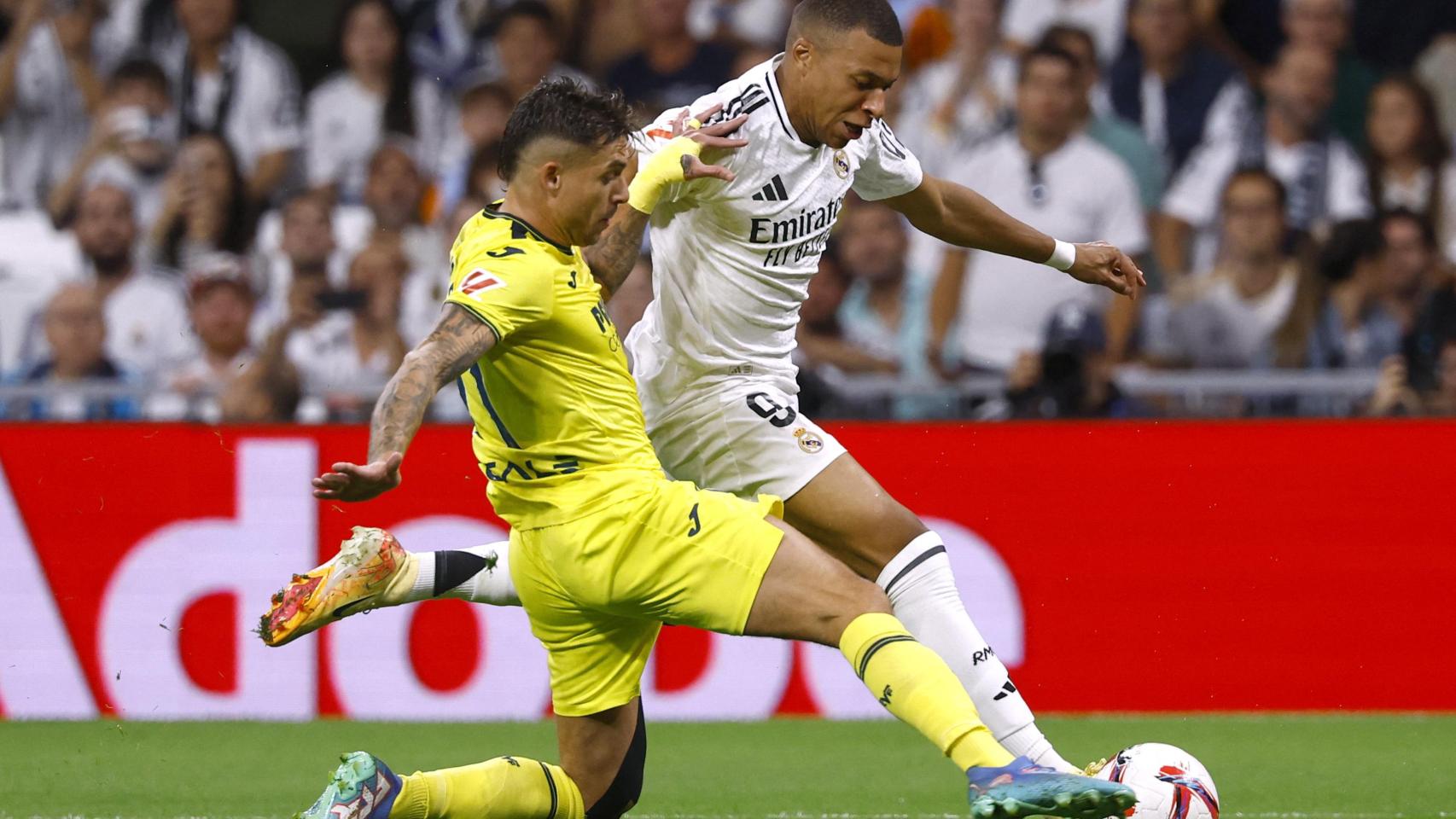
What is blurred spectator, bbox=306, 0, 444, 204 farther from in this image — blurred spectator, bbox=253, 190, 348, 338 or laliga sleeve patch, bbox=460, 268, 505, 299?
laliga sleeve patch, bbox=460, 268, 505, 299

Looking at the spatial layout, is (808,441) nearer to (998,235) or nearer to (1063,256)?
A: (998,235)

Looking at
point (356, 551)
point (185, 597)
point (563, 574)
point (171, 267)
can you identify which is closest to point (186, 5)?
point (171, 267)

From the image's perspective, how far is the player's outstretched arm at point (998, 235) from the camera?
5.58 meters

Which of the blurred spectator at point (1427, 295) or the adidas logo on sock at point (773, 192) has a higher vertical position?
the adidas logo on sock at point (773, 192)

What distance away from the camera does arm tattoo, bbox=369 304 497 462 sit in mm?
3799

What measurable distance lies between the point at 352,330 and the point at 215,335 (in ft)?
2.34

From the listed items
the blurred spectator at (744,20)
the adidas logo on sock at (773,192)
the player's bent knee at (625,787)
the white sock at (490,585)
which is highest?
the blurred spectator at (744,20)

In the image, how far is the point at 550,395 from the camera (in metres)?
4.33

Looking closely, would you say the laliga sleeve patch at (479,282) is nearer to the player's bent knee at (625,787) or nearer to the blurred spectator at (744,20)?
the player's bent knee at (625,787)

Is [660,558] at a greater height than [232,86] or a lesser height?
lesser

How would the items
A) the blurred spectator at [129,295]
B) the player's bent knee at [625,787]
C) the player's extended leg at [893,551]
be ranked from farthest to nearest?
1. the blurred spectator at [129,295]
2. the player's extended leg at [893,551]
3. the player's bent knee at [625,787]

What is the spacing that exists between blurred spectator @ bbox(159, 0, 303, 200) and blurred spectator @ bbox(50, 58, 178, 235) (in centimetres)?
12

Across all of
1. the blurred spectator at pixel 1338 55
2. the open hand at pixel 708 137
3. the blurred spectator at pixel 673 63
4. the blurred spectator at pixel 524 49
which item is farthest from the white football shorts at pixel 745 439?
the blurred spectator at pixel 1338 55

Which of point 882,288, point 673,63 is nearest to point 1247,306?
point 882,288
